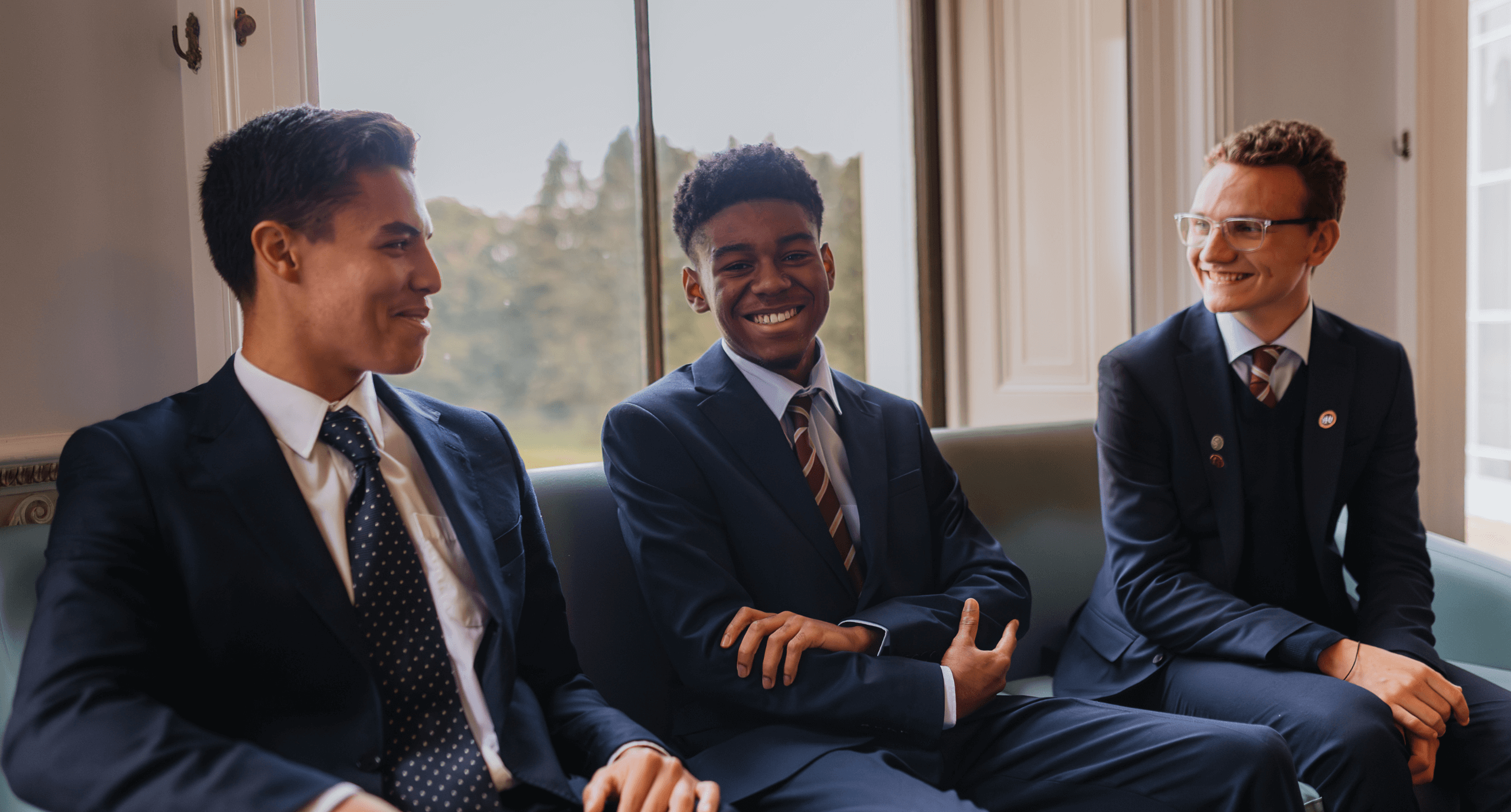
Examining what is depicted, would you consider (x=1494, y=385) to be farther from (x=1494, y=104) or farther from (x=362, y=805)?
(x=362, y=805)

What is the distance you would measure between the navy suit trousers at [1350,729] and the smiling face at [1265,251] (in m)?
0.65

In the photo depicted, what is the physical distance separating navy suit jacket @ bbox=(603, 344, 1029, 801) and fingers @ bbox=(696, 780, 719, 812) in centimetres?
17

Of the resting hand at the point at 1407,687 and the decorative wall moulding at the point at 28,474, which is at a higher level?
the decorative wall moulding at the point at 28,474

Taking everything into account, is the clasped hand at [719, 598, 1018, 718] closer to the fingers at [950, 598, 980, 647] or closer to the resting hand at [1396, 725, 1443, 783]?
the fingers at [950, 598, 980, 647]

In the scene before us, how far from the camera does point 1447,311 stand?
110 inches

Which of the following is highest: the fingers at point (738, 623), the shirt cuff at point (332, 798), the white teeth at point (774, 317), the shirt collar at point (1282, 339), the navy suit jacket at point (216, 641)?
the white teeth at point (774, 317)

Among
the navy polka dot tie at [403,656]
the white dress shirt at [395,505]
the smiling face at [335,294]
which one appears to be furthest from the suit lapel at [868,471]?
the smiling face at [335,294]

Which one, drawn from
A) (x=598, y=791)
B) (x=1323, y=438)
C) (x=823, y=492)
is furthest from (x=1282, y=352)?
(x=598, y=791)

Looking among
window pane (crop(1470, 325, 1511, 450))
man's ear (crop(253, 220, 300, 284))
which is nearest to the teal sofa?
man's ear (crop(253, 220, 300, 284))

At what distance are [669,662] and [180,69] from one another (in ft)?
4.26

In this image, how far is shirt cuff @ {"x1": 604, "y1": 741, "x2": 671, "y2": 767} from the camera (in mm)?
1188

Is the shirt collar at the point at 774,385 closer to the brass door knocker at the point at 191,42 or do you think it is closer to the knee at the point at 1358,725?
the knee at the point at 1358,725

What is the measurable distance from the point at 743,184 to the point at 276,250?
2.46ft

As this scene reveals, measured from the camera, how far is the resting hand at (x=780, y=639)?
1.37 m
